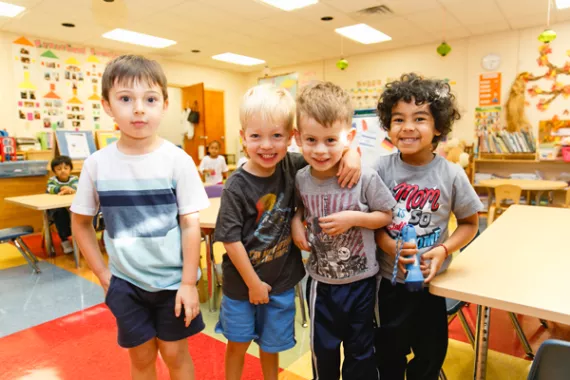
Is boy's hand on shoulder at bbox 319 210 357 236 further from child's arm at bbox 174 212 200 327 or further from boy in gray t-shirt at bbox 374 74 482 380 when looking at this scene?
child's arm at bbox 174 212 200 327

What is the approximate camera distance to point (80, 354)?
6.48 ft

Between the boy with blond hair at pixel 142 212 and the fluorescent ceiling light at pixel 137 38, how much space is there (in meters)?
5.19

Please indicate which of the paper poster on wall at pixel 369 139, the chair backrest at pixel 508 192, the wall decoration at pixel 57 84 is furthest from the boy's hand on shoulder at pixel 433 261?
the wall decoration at pixel 57 84

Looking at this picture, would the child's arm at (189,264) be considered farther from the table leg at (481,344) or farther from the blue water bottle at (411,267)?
the table leg at (481,344)

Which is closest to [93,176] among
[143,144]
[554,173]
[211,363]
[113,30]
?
[143,144]

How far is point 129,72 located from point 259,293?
0.74m

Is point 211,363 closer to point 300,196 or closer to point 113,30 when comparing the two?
point 300,196

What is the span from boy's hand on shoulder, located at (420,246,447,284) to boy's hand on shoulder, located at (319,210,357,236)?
0.71ft

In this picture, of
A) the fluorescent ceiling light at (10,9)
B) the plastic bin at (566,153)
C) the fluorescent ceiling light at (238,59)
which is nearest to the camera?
the fluorescent ceiling light at (10,9)

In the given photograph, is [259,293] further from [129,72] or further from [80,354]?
[80,354]

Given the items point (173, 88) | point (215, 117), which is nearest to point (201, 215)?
point (215, 117)

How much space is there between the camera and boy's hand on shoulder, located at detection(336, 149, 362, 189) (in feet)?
3.56

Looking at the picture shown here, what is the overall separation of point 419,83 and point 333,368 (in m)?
0.92

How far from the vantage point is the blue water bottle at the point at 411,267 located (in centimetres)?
99
